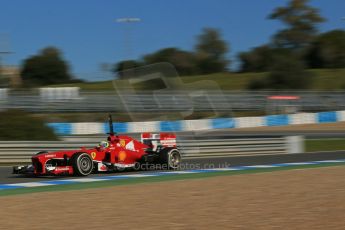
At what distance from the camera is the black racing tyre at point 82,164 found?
1077 cm

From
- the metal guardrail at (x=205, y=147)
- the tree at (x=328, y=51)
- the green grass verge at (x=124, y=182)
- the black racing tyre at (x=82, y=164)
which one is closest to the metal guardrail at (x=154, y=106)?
the metal guardrail at (x=205, y=147)

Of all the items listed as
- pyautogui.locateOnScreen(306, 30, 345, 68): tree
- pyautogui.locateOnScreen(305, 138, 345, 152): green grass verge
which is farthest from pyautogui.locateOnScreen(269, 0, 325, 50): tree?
pyautogui.locateOnScreen(305, 138, 345, 152): green grass verge

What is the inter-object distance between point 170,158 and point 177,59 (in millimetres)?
70922

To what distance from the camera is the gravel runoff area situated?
5.94 m

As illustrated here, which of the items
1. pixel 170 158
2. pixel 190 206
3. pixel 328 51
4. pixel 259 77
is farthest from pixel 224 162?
pixel 328 51

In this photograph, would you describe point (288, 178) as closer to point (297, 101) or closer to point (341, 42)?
point (297, 101)

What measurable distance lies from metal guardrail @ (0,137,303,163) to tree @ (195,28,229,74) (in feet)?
223

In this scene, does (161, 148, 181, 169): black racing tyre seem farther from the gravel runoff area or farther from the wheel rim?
the gravel runoff area

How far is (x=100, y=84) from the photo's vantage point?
48.1m

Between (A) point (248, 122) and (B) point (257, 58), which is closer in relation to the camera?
(A) point (248, 122)

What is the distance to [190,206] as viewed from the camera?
23.3ft

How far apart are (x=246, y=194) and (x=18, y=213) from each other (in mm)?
3124

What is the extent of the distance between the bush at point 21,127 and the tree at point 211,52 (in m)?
69.2

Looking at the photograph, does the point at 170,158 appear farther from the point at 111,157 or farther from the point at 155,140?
the point at 111,157
